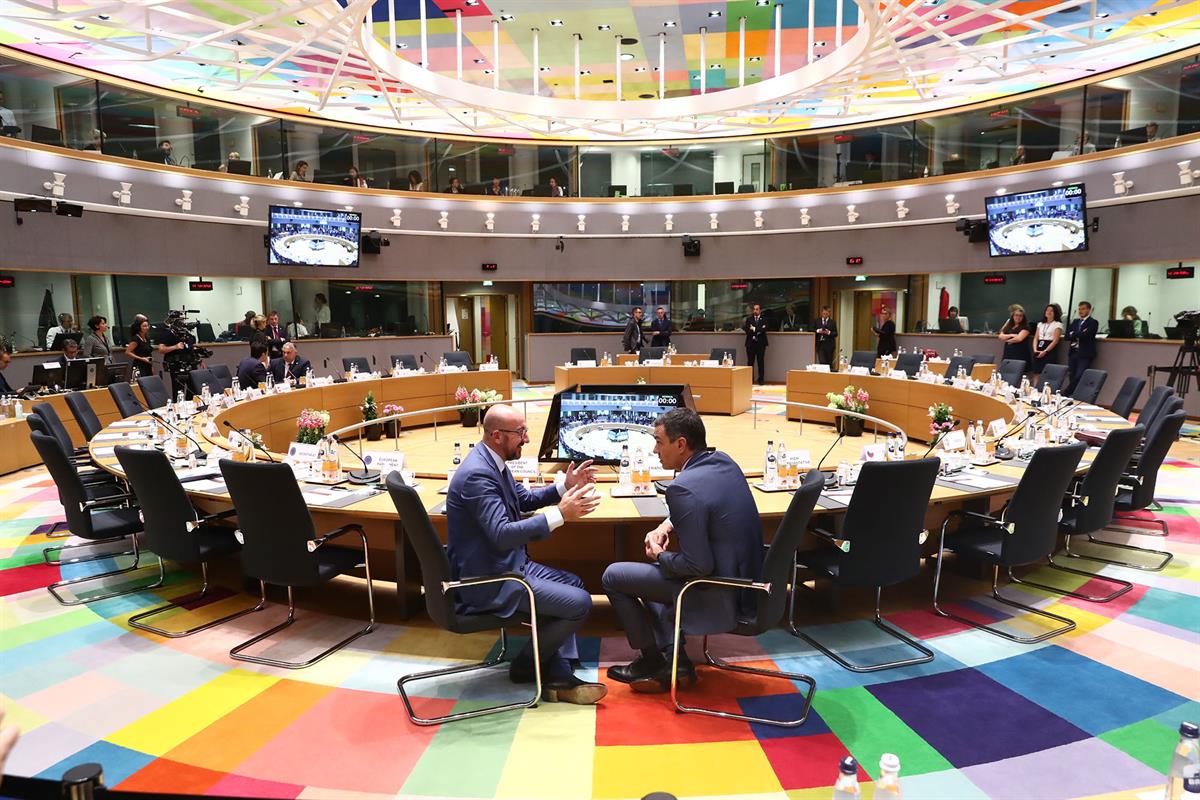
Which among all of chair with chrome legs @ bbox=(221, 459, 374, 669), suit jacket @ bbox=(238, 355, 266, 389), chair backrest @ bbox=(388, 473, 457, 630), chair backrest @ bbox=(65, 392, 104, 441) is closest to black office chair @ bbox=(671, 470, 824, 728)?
chair backrest @ bbox=(388, 473, 457, 630)

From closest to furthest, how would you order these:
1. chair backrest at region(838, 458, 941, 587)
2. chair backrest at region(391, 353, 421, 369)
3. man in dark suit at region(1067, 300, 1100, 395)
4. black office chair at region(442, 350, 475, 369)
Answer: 1. chair backrest at region(838, 458, 941, 587)
2. man in dark suit at region(1067, 300, 1100, 395)
3. chair backrest at region(391, 353, 421, 369)
4. black office chair at region(442, 350, 475, 369)

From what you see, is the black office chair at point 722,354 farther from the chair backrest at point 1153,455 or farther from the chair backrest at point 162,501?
the chair backrest at point 162,501

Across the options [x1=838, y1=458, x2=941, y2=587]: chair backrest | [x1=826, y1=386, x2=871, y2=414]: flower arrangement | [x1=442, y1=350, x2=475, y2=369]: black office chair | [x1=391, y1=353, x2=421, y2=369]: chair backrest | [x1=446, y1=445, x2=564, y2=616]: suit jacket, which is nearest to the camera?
[x1=446, y1=445, x2=564, y2=616]: suit jacket

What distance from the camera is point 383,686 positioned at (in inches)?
127

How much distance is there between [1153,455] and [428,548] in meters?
4.58

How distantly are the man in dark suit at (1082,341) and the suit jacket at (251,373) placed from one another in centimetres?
1103

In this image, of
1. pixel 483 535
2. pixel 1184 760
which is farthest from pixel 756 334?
pixel 1184 760

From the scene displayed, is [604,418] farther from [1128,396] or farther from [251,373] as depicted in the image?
[251,373]

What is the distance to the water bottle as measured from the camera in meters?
1.69

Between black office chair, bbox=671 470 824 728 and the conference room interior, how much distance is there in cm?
2

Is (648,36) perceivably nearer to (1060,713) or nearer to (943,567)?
(943,567)

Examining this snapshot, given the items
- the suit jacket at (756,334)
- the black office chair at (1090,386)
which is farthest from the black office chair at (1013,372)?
the suit jacket at (756,334)

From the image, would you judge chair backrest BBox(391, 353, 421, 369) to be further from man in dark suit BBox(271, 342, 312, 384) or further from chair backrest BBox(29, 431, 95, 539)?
chair backrest BBox(29, 431, 95, 539)

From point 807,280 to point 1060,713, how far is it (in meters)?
13.6
